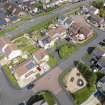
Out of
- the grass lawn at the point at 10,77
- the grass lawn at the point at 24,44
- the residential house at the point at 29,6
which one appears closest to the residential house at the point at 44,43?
the grass lawn at the point at 24,44

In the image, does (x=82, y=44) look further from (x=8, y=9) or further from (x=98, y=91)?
(x=8, y=9)

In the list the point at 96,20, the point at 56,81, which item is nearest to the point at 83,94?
the point at 56,81

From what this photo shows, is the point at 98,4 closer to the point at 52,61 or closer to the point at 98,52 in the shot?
the point at 98,52

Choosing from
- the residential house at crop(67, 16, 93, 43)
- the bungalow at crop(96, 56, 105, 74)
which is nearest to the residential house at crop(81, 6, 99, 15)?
the residential house at crop(67, 16, 93, 43)

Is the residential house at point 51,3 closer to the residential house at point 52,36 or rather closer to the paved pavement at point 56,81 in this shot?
the residential house at point 52,36

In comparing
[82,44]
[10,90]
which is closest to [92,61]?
[82,44]

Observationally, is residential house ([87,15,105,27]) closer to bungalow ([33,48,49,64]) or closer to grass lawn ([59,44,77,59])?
grass lawn ([59,44,77,59])
